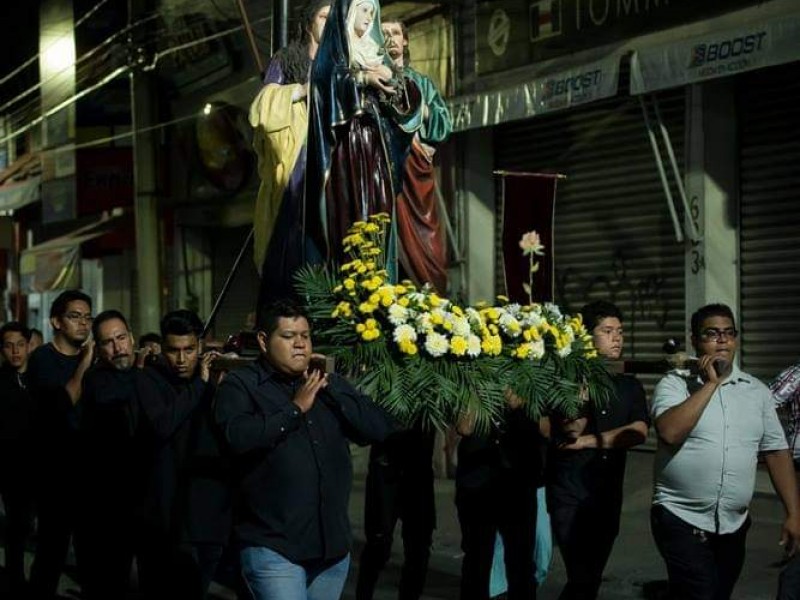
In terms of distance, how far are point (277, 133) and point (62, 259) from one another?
19.6 m

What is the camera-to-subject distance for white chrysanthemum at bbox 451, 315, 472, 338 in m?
5.83

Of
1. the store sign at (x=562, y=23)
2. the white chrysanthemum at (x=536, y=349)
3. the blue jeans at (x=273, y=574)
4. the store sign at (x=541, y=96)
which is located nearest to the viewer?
the blue jeans at (x=273, y=574)

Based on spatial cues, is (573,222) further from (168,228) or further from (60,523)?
(168,228)

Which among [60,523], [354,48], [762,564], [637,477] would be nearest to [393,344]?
[354,48]

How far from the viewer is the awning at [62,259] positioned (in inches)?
1019

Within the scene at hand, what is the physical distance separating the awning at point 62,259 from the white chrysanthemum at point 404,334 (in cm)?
2044

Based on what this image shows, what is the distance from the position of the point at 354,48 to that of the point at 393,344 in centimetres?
159

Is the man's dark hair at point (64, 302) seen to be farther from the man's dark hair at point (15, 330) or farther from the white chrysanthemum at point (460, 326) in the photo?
the white chrysanthemum at point (460, 326)

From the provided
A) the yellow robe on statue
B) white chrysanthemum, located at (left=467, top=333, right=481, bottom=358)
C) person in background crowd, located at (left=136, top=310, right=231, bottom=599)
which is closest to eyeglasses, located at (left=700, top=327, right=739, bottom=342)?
white chrysanthemum, located at (left=467, top=333, right=481, bottom=358)

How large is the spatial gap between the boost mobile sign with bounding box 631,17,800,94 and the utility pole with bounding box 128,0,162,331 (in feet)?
26.6

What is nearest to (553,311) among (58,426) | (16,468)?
(58,426)

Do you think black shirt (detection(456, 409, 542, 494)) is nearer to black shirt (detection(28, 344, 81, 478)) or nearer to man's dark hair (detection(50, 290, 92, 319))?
black shirt (detection(28, 344, 81, 478))

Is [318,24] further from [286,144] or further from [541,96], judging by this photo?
[541,96]

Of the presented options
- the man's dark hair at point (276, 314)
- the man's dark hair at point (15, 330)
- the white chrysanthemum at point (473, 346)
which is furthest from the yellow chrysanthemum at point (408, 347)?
the man's dark hair at point (15, 330)
